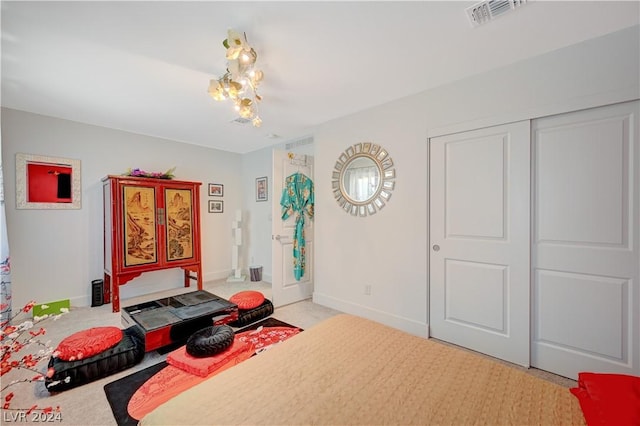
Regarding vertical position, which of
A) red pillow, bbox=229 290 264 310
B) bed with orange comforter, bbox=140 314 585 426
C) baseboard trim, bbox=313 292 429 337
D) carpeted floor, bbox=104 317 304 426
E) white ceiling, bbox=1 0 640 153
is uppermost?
white ceiling, bbox=1 0 640 153

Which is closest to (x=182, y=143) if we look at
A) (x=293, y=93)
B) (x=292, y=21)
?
(x=293, y=93)

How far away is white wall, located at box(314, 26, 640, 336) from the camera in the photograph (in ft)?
6.26

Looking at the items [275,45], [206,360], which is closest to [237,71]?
[275,45]

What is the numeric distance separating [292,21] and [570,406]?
2.35 meters

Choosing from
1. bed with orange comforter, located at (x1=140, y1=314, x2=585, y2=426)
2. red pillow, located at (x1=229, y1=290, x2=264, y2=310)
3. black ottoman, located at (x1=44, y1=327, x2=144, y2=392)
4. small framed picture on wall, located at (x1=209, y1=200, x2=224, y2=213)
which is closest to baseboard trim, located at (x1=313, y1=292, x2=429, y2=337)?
red pillow, located at (x1=229, y1=290, x2=264, y2=310)

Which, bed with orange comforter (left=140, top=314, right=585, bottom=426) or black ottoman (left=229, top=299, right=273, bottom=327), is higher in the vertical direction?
bed with orange comforter (left=140, top=314, right=585, bottom=426)

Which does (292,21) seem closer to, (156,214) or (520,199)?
(520,199)

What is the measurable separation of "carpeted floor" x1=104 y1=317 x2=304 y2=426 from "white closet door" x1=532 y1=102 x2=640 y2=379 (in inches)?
119

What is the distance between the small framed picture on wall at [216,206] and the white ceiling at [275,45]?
217cm

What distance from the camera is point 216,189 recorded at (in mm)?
5000

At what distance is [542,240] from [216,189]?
4.75 meters

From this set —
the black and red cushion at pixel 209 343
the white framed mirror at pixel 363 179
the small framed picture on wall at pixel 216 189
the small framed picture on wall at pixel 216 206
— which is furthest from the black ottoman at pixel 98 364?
the small framed picture on wall at pixel 216 189

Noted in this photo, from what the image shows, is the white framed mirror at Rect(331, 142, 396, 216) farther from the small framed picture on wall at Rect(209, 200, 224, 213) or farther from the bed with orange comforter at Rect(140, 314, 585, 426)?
the small framed picture on wall at Rect(209, 200, 224, 213)

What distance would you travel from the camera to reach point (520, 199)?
2.20 metres
